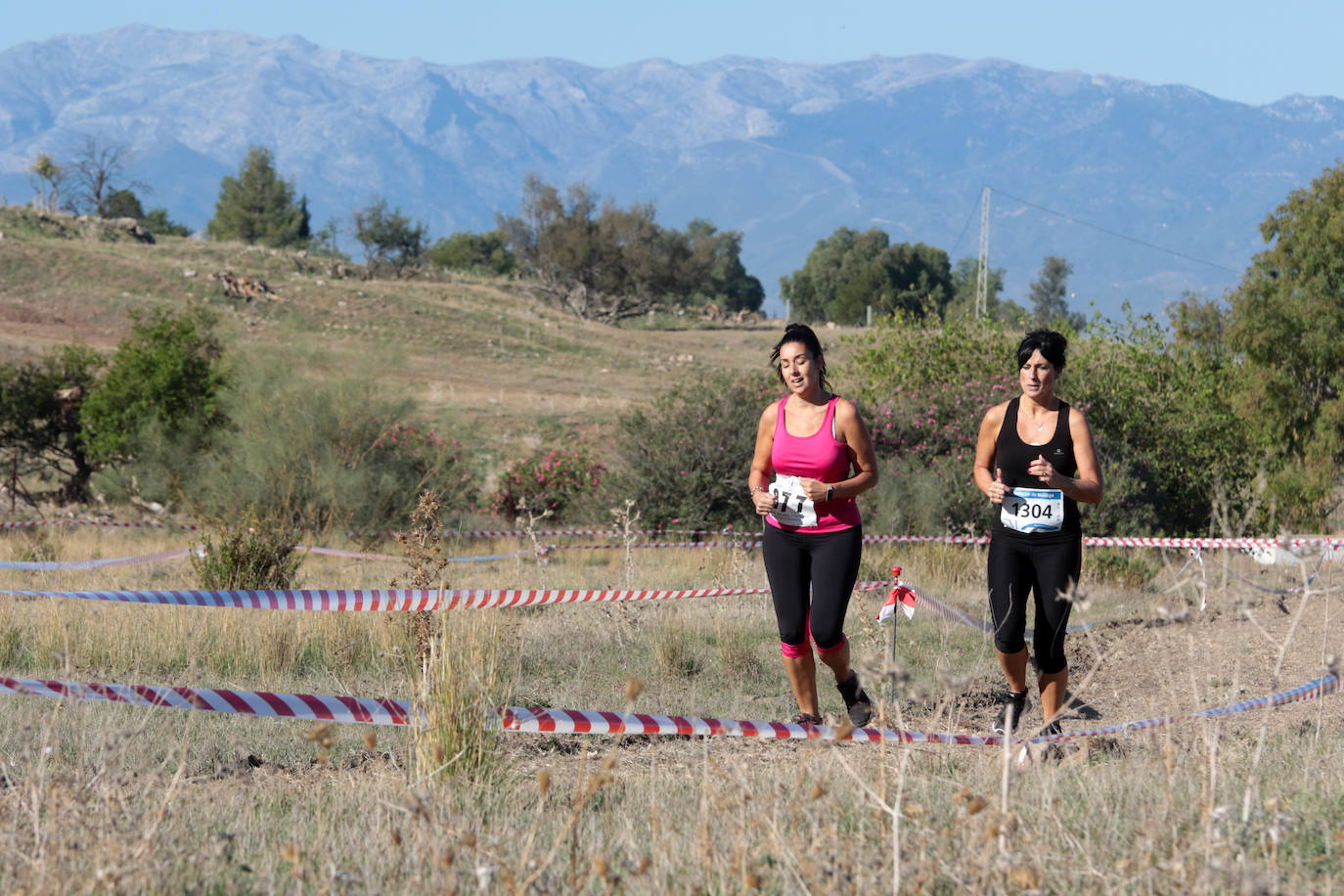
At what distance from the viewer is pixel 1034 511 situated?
5223mm

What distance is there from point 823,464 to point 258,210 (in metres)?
81.0

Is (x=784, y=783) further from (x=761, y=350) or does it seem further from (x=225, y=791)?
(x=761, y=350)

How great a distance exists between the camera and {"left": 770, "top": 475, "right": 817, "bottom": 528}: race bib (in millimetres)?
5285

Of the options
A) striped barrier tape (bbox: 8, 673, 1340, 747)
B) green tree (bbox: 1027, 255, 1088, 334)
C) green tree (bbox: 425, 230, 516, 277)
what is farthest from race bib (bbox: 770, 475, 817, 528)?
green tree (bbox: 1027, 255, 1088, 334)

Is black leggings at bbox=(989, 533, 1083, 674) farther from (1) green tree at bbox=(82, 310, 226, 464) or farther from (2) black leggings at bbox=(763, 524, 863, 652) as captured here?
(1) green tree at bbox=(82, 310, 226, 464)

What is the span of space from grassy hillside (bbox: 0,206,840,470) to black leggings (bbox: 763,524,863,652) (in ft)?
67.4

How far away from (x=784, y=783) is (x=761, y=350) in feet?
154

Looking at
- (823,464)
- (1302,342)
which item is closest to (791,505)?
(823,464)

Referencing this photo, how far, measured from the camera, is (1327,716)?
245 inches

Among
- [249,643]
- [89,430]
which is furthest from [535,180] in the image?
[249,643]

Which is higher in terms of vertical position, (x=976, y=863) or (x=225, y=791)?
(x=976, y=863)

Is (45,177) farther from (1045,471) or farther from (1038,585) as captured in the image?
(1045,471)

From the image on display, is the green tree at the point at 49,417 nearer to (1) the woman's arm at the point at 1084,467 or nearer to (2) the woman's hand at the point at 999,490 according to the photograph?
(2) the woman's hand at the point at 999,490

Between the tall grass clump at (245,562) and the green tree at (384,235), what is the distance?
204ft
